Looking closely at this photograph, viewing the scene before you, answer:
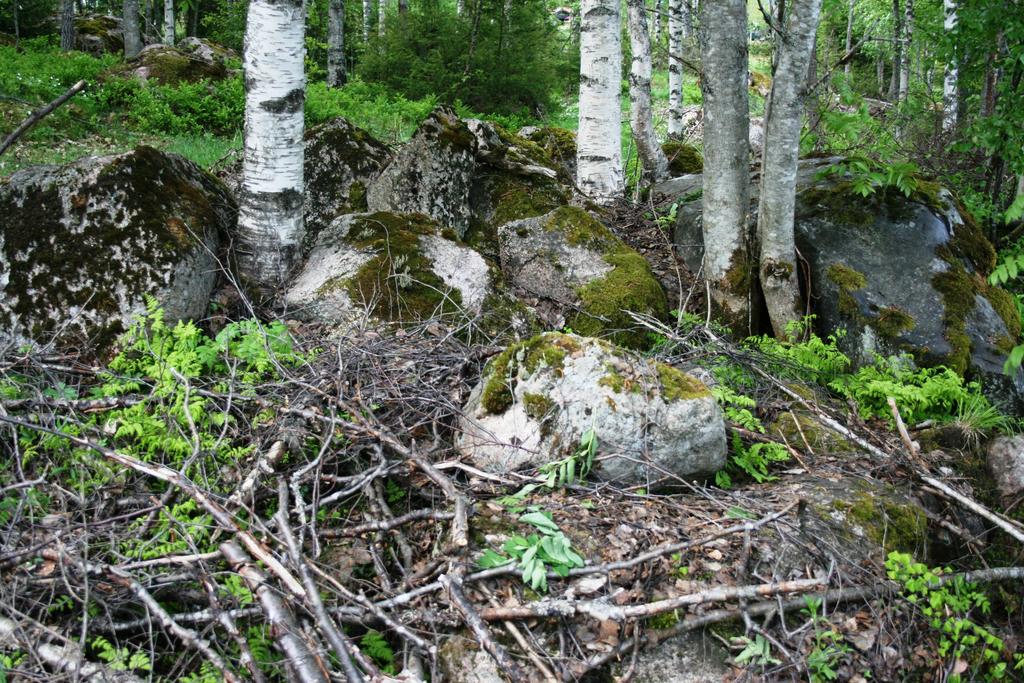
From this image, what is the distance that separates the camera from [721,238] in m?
6.61

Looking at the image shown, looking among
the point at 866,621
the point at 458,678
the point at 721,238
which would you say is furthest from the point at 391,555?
the point at 721,238

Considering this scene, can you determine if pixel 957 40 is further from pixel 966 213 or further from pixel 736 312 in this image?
pixel 736 312

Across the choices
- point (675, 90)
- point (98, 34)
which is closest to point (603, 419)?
point (675, 90)

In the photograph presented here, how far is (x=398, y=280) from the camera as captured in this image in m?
5.91

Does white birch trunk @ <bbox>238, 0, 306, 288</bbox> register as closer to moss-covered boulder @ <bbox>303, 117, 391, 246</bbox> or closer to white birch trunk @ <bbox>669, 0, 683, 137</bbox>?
moss-covered boulder @ <bbox>303, 117, 391, 246</bbox>

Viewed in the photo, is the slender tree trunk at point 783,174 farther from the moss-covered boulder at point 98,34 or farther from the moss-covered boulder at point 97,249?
the moss-covered boulder at point 98,34

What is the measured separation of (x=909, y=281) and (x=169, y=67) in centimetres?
1411

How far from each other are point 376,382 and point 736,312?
360cm

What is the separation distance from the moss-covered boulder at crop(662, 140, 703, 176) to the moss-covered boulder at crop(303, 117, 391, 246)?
Answer: 5095 millimetres

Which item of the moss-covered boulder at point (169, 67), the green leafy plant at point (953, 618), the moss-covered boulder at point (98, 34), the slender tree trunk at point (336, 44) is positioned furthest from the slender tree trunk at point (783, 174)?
the moss-covered boulder at point (98, 34)

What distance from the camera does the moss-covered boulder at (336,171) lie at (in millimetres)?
7039

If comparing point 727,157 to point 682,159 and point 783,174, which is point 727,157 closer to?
point 783,174

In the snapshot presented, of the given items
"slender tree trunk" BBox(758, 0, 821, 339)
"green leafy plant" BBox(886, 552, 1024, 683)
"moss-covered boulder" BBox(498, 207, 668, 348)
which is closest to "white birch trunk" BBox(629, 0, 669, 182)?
"moss-covered boulder" BBox(498, 207, 668, 348)

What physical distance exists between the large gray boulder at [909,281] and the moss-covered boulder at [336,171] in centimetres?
389
